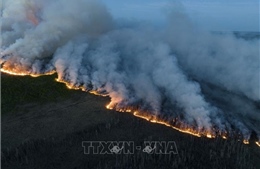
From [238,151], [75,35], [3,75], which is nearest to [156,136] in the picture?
[238,151]

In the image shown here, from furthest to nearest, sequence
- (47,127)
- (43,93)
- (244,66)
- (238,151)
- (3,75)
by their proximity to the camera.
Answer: (244,66), (3,75), (43,93), (47,127), (238,151)

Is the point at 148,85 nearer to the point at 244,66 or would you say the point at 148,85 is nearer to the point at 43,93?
the point at 43,93

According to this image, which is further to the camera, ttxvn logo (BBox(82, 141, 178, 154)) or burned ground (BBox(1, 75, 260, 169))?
ttxvn logo (BBox(82, 141, 178, 154))

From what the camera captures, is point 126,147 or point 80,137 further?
point 80,137

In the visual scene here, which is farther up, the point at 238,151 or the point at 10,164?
the point at 238,151

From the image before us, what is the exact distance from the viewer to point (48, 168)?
5350 cm

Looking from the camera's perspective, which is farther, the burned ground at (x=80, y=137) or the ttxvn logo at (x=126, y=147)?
the ttxvn logo at (x=126, y=147)

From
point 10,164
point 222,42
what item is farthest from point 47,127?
point 222,42

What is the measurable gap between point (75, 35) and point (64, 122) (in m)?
53.6

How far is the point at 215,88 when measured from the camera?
88.7 meters

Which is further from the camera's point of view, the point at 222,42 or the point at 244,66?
the point at 222,42

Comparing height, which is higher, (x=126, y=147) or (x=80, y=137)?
(x=80, y=137)

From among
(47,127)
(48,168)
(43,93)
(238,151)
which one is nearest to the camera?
(48,168)

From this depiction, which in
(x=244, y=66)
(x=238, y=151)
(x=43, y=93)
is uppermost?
(x=244, y=66)
